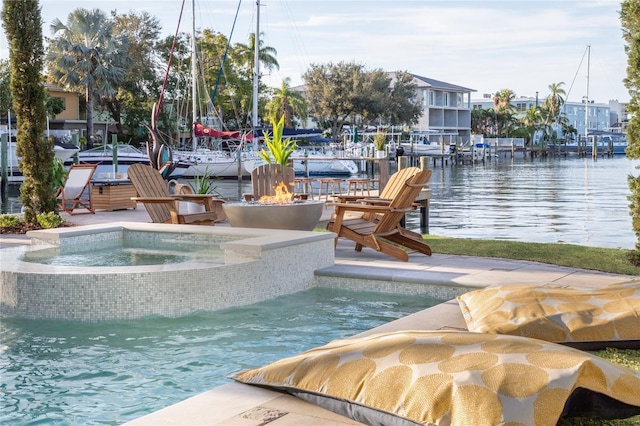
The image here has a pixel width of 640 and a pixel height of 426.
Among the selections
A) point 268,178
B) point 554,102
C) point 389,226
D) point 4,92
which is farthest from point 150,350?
point 554,102

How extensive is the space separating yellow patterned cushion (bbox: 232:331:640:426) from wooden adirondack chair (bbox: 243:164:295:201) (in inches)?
295

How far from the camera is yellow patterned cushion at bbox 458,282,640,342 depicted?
14.0ft

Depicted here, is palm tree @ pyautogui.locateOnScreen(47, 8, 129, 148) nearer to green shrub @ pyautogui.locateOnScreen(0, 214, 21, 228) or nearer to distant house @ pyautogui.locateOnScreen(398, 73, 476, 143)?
distant house @ pyautogui.locateOnScreen(398, 73, 476, 143)

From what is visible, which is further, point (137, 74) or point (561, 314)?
point (137, 74)

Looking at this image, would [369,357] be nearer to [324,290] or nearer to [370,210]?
[324,290]

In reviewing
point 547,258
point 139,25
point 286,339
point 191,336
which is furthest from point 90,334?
point 139,25

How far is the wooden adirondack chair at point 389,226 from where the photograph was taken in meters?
8.65

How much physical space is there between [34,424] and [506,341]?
2464 mm

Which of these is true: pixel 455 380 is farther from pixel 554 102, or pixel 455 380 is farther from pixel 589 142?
pixel 589 142

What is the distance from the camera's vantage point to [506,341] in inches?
127

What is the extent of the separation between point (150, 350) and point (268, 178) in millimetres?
5839

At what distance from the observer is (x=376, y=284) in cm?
A: 727

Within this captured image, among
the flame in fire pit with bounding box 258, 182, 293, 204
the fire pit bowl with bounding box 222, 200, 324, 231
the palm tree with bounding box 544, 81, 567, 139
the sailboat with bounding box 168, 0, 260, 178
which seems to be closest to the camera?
the fire pit bowl with bounding box 222, 200, 324, 231

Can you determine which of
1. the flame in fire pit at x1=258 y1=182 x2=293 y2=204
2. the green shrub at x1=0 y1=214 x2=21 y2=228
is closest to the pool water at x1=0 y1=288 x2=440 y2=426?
Answer: the flame in fire pit at x1=258 y1=182 x2=293 y2=204
